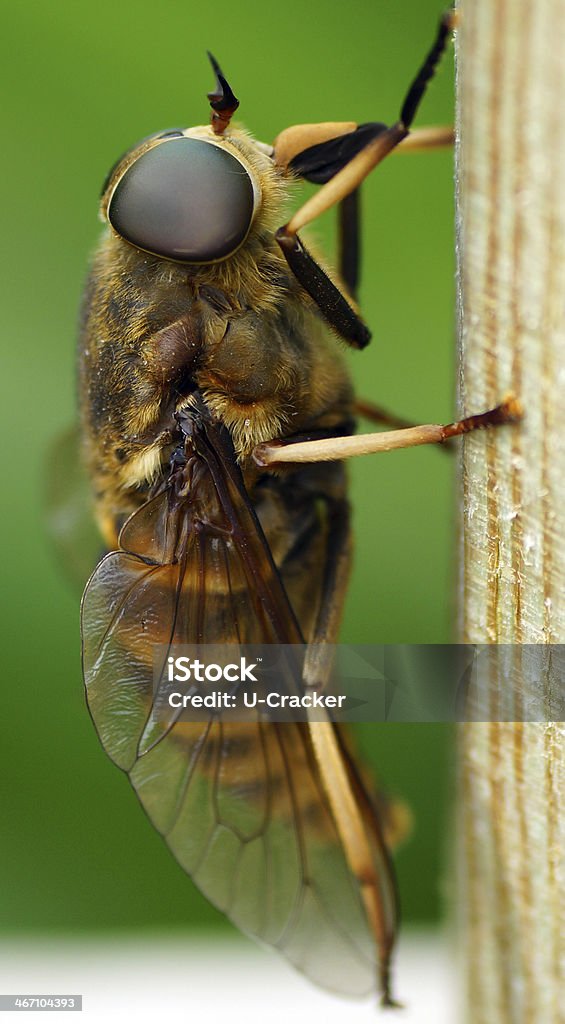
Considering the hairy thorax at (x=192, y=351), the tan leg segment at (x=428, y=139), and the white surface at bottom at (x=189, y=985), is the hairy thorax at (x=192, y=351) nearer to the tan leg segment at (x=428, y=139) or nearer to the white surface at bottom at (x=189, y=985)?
the tan leg segment at (x=428, y=139)

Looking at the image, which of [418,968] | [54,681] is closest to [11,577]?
[54,681]

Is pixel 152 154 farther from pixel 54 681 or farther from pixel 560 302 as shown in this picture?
pixel 54 681

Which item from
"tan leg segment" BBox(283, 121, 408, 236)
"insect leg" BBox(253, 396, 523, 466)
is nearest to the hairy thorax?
"insect leg" BBox(253, 396, 523, 466)

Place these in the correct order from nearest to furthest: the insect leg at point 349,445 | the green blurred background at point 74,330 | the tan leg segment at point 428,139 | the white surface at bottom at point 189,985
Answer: the insect leg at point 349,445
the white surface at bottom at point 189,985
the tan leg segment at point 428,139
the green blurred background at point 74,330

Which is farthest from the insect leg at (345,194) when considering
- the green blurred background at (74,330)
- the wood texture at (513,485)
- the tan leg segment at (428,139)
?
the green blurred background at (74,330)

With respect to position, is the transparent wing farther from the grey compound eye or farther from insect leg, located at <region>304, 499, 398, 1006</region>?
the grey compound eye
